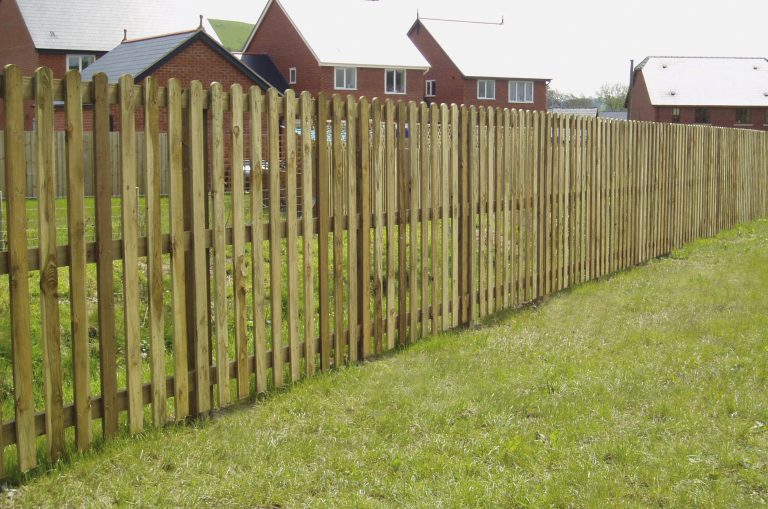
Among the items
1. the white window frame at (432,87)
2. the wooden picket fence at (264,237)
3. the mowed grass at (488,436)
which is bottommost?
the mowed grass at (488,436)

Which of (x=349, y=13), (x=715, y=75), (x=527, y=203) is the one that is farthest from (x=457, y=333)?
(x=715, y=75)

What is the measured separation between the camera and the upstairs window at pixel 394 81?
48.0 m

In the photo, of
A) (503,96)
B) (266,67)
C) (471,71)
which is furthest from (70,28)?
(503,96)

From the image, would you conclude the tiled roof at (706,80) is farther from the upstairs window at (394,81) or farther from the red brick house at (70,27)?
the red brick house at (70,27)

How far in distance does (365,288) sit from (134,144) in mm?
2369

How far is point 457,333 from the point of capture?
24.9ft

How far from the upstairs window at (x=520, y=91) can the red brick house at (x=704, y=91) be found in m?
12.9

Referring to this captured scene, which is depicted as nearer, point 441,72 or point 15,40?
point 15,40

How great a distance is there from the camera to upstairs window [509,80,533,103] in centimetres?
5681

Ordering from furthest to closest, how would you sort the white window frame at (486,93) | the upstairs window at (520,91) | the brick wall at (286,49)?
the upstairs window at (520,91) < the white window frame at (486,93) < the brick wall at (286,49)

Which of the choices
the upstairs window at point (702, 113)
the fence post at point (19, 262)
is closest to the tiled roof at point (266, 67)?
the upstairs window at point (702, 113)

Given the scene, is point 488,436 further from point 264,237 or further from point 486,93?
point 486,93

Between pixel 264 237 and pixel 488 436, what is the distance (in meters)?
1.87

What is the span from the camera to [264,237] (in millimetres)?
5691
